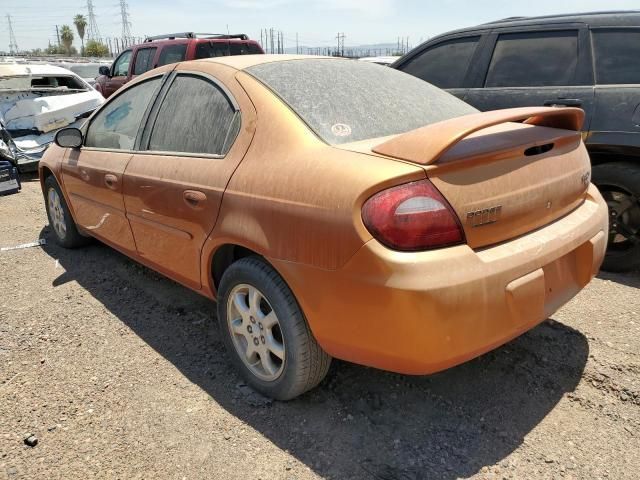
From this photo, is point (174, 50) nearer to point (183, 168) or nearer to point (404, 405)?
point (183, 168)

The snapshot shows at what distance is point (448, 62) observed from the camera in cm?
462

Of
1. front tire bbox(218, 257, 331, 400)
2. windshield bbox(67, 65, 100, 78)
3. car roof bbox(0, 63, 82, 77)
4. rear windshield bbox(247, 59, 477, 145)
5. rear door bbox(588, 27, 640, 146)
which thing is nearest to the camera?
front tire bbox(218, 257, 331, 400)

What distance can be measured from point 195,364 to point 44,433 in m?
0.77

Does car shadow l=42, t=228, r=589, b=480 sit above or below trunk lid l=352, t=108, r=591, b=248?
below

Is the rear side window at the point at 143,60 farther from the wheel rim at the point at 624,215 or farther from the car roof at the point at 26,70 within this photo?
the wheel rim at the point at 624,215

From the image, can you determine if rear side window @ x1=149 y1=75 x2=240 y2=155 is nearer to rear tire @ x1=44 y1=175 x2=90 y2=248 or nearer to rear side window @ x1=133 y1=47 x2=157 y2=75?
rear tire @ x1=44 y1=175 x2=90 y2=248

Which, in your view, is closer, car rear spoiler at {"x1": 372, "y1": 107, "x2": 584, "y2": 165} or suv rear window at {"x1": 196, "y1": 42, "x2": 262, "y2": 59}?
car rear spoiler at {"x1": 372, "y1": 107, "x2": 584, "y2": 165}

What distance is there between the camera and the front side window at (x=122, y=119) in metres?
3.30

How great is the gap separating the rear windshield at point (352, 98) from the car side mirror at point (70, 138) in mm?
1805

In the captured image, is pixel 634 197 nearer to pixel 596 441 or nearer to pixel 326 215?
pixel 596 441

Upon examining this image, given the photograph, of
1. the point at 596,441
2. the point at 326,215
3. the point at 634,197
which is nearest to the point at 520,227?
the point at 326,215

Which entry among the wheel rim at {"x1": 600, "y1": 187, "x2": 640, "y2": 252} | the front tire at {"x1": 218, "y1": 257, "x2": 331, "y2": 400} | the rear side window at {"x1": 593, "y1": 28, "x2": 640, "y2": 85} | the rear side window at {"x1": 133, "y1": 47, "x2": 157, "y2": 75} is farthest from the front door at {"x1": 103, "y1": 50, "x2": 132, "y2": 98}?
the wheel rim at {"x1": 600, "y1": 187, "x2": 640, "y2": 252}

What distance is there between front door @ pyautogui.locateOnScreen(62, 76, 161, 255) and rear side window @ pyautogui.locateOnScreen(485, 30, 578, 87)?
8.90ft

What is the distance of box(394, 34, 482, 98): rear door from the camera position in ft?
14.6
